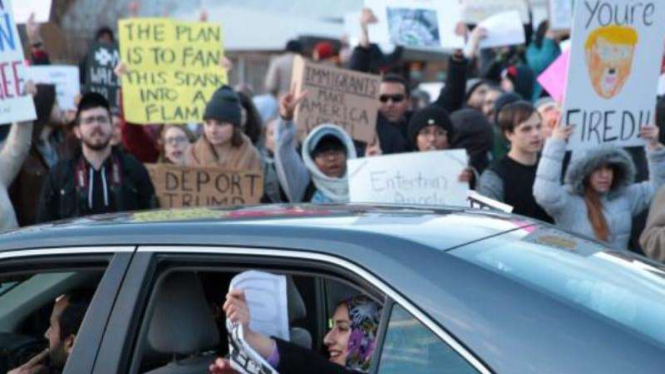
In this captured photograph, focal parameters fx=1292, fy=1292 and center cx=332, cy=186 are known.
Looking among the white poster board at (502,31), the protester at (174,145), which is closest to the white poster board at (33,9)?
the protester at (174,145)

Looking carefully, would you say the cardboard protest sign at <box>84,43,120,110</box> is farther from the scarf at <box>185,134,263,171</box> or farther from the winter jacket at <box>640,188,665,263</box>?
the winter jacket at <box>640,188,665,263</box>

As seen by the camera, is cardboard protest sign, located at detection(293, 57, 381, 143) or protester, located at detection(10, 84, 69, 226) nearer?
protester, located at detection(10, 84, 69, 226)

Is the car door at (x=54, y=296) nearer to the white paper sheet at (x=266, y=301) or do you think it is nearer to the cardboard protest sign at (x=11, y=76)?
the white paper sheet at (x=266, y=301)

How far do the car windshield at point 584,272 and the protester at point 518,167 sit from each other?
10.4 ft

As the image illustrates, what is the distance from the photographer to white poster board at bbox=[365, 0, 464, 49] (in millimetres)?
9641

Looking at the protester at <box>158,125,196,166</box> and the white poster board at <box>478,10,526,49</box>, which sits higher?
the white poster board at <box>478,10,526,49</box>

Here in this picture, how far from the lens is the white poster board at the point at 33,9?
967 cm

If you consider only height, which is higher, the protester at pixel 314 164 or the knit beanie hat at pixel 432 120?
the knit beanie hat at pixel 432 120

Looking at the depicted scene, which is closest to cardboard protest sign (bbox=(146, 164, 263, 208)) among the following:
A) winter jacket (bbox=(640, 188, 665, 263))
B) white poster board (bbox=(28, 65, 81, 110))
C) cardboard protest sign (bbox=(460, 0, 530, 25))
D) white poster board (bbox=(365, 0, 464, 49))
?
white poster board (bbox=(365, 0, 464, 49))

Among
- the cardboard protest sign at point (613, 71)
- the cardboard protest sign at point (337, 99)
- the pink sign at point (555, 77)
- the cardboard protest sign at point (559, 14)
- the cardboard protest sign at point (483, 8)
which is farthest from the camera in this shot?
the cardboard protest sign at point (483, 8)

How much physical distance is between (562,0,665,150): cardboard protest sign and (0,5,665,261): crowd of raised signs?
0.14 feet

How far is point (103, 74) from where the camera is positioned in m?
10.9

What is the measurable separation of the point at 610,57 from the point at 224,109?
7.68 ft

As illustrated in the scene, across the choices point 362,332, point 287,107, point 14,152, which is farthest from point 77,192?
point 362,332
